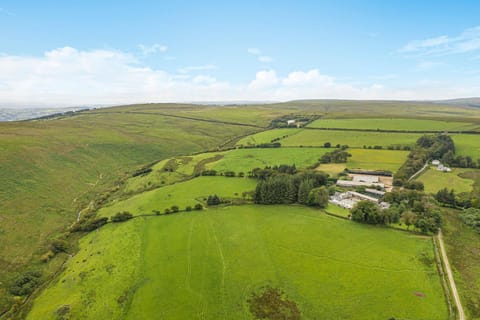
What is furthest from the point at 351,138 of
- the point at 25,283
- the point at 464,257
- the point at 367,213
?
the point at 25,283

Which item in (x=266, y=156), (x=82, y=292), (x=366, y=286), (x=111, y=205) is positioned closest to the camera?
(x=366, y=286)

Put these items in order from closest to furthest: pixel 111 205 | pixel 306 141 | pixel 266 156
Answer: pixel 111 205, pixel 266 156, pixel 306 141

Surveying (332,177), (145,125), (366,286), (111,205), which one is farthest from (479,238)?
(145,125)

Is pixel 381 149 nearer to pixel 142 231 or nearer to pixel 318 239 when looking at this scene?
pixel 318 239

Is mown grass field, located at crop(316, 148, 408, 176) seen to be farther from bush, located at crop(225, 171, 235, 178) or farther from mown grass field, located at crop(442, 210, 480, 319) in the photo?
mown grass field, located at crop(442, 210, 480, 319)

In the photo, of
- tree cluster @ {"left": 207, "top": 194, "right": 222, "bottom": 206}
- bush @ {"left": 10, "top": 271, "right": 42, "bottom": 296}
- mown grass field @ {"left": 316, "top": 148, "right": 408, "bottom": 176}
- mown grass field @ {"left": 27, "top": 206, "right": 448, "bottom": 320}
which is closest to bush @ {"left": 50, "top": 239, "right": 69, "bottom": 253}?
mown grass field @ {"left": 27, "top": 206, "right": 448, "bottom": 320}

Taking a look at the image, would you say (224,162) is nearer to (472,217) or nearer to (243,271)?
(243,271)

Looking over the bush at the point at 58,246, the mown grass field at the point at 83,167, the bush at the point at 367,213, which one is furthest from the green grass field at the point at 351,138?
the bush at the point at 58,246
